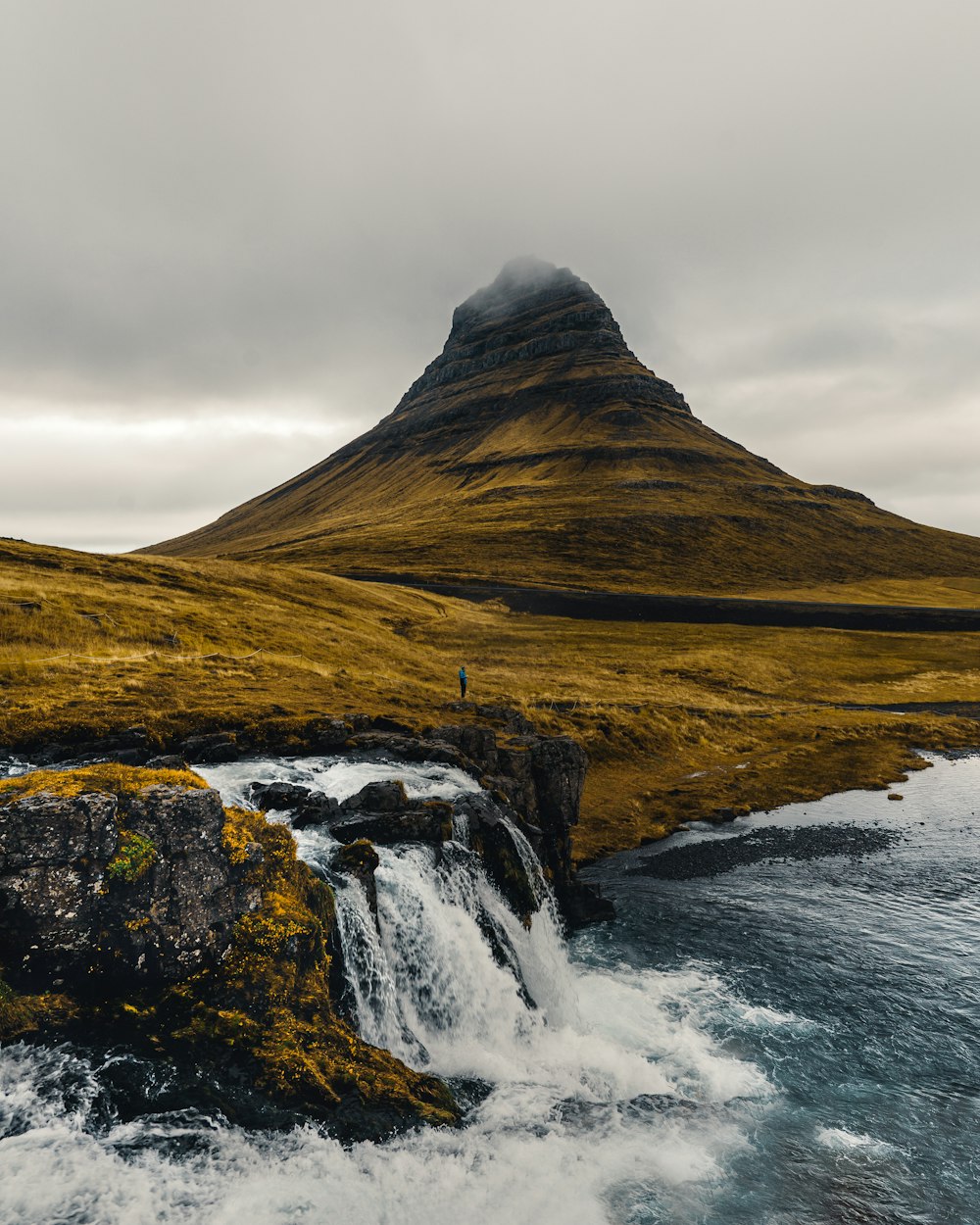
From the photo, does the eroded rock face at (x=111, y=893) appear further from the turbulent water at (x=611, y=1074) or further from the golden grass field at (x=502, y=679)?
the golden grass field at (x=502, y=679)

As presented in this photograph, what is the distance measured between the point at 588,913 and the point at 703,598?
442 ft

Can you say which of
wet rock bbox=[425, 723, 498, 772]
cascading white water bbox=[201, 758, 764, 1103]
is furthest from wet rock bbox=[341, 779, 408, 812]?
wet rock bbox=[425, 723, 498, 772]

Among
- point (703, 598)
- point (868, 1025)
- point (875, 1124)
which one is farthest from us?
point (703, 598)

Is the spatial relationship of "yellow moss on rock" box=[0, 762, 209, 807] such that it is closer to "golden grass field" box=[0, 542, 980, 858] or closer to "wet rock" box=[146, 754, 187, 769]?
"wet rock" box=[146, 754, 187, 769]

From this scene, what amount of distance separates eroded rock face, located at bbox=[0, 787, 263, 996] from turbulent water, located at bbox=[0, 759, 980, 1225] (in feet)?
6.21

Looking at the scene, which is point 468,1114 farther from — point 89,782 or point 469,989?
point 89,782

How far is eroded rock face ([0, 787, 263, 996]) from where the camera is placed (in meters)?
15.1

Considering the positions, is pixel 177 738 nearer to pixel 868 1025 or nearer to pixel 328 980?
pixel 328 980

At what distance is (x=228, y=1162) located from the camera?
13.2 meters

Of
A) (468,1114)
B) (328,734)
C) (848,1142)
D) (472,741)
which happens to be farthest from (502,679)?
(848,1142)

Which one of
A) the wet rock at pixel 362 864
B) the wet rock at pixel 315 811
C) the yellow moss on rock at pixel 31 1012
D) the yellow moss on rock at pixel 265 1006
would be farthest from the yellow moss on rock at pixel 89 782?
the wet rock at pixel 315 811

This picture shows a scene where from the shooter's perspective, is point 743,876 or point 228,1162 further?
point 743,876

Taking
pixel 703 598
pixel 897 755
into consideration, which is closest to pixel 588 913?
pixel 897 755

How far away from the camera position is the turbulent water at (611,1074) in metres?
13.1
